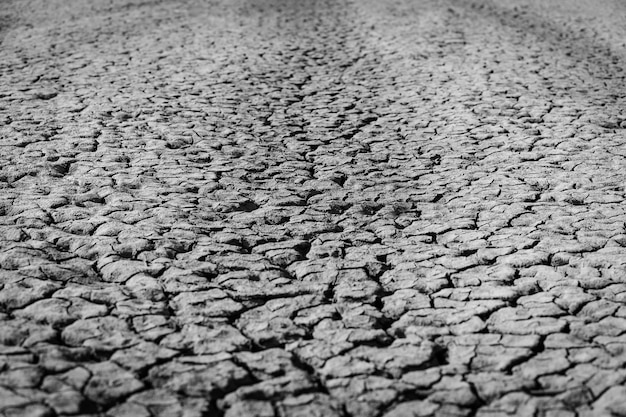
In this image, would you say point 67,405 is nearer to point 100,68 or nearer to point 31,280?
point 31,280

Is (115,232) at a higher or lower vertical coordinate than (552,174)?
lower

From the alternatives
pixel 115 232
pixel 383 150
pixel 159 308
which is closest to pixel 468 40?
pixel 383 150

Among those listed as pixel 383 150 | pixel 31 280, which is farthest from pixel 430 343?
pixel 383 150

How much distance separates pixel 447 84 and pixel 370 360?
381cm

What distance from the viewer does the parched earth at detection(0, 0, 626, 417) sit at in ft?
7.36

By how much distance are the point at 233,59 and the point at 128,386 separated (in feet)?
15.5

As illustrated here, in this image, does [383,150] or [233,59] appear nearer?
[383,150]

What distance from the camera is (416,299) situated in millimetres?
2783

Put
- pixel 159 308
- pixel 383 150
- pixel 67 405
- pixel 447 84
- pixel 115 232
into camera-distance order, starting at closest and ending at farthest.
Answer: pixel 67 405 → pixel 159 308 → pixel 115 232 → pixel 383 150 → pixel 447 84

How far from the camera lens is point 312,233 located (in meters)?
3.36

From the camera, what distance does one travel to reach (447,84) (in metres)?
5.78

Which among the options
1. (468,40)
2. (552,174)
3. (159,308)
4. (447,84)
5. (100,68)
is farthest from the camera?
(468,40)

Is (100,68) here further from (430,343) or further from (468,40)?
(430,343)

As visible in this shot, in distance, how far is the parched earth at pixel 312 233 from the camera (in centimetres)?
224
